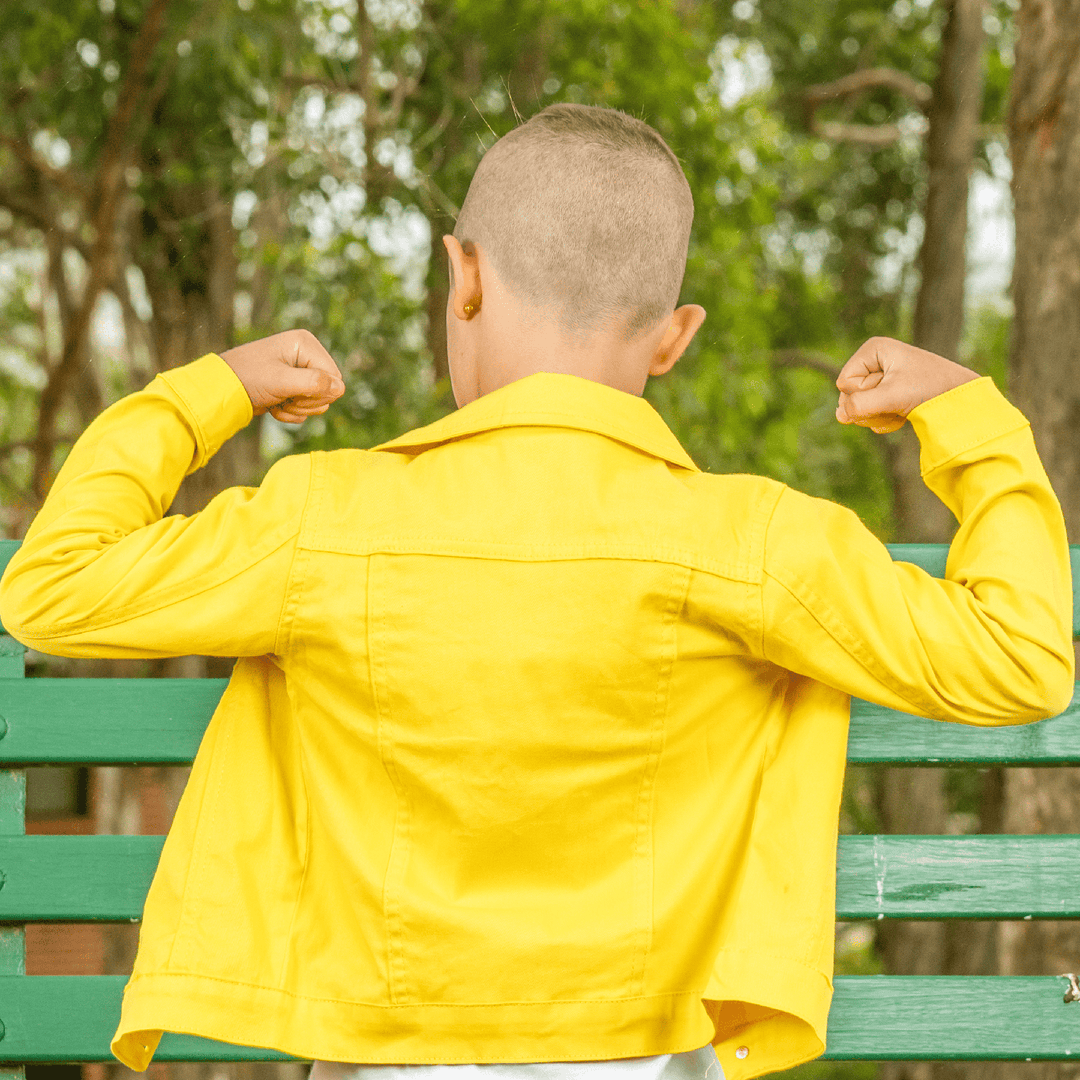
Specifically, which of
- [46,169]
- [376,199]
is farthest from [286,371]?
[46,169]

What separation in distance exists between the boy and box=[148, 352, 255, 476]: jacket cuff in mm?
11

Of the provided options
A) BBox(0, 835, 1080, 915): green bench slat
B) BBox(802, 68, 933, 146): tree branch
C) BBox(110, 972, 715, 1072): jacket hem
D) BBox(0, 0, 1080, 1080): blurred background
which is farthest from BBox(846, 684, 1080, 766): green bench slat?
BBox(802, 68, 933, 146): tree branch

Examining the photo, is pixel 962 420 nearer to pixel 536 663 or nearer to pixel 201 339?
pixel 536 663

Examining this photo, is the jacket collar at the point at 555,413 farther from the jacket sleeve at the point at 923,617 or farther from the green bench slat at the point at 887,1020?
the green bench slat at the point at 887,1020

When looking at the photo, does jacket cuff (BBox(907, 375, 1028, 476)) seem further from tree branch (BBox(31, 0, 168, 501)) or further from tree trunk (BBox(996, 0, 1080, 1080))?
tree branch (BBox(31, 0, 168, 501))

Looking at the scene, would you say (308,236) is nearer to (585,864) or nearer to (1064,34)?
(1064,34)

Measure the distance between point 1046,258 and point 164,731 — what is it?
3.11m

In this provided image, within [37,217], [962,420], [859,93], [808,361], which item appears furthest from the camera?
[859,93]

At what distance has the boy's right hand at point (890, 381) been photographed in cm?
164

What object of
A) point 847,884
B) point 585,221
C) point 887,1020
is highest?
point 585,221

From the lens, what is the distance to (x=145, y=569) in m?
1.39

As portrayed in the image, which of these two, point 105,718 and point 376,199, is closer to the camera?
point 105,718

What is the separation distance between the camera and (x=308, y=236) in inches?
241

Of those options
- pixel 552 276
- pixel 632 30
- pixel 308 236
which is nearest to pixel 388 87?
pixel 308 236
